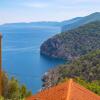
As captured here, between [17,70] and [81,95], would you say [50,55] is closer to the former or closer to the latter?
[17,70]

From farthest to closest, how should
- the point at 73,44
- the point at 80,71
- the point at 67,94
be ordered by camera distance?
the point at 73,44
the point at 80,71
the point at 67,94

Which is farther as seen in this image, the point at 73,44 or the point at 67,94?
the point at 73,44

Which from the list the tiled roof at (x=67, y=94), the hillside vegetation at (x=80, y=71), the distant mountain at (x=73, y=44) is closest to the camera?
the tiled roof at (x=67, y=94)

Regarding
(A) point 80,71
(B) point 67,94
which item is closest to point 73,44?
(A) point 80,71

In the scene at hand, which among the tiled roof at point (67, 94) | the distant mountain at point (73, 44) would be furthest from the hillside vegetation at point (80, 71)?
the distant mountain at point (73, 44)

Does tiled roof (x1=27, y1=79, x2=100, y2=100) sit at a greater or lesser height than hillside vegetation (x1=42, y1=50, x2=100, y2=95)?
greater

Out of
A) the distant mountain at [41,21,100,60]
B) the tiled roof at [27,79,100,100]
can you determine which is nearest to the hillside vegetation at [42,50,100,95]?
the tiled roof at [27,79,100,100]

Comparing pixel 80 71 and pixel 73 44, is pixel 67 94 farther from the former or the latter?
pixel 73 44

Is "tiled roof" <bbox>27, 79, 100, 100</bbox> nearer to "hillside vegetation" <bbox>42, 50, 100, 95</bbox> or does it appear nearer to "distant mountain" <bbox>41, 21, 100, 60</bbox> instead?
"hillside vegetation" <bbox>42, 50, 100, 95</bbox>

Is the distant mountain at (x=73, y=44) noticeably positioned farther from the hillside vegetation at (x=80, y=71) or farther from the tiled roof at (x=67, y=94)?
the tiled roof at (x=67, y=94)
